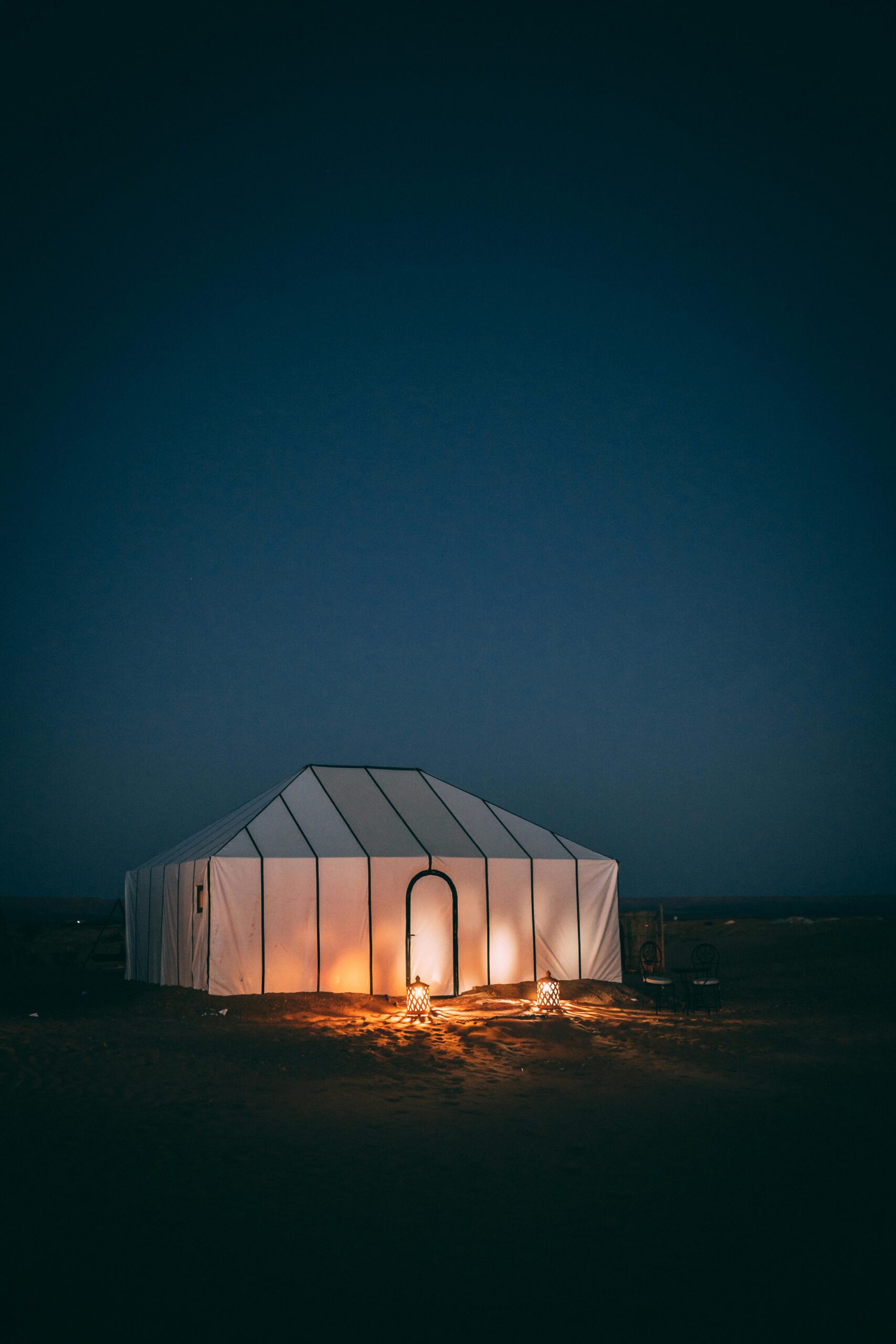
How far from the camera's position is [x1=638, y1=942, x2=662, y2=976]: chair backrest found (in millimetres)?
17859

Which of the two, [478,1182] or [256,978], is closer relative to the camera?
[478,1182]

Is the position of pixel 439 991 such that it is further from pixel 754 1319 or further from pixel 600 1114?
pixel 754 1319

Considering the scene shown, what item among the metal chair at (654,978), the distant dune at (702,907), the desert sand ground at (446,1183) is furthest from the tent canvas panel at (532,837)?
the distant dune at (702,907)

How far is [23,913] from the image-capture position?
8144 cm

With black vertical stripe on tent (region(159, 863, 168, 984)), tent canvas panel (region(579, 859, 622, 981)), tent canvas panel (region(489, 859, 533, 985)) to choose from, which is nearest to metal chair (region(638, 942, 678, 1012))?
tent canvas panel (region(579, 859, 622, 981))

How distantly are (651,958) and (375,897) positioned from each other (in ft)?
23.0

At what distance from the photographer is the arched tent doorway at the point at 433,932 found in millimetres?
14352

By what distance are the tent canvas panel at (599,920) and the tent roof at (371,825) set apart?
0.30 m

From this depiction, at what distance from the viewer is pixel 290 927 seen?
45.3 feet

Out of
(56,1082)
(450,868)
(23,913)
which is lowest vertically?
(23,913)

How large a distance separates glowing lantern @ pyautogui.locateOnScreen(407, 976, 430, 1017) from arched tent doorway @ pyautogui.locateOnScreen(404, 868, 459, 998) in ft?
5.34

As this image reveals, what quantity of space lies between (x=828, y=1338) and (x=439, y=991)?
11.5 meters

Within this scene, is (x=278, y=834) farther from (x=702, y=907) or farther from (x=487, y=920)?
(x=702, y=907)

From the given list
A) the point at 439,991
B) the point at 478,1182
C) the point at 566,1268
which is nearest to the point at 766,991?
the point at 439,991
